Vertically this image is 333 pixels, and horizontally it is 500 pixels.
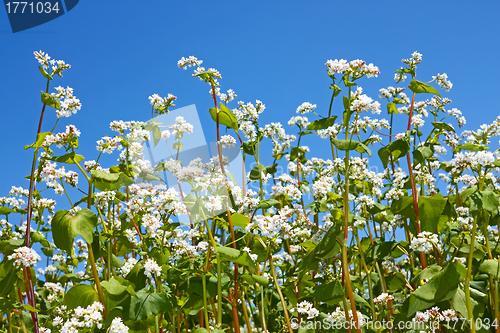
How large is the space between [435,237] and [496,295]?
0.66 metres

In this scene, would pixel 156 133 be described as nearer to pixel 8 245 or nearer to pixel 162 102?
pixel 162 102

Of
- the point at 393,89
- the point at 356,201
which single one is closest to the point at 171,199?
the point at 356,201

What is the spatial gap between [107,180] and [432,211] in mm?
2801

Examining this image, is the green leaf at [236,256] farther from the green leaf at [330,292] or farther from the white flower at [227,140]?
the white flower at [227,140]

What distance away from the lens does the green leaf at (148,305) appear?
9.38ft

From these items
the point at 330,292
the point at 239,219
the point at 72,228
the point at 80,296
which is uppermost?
the point at 239,219

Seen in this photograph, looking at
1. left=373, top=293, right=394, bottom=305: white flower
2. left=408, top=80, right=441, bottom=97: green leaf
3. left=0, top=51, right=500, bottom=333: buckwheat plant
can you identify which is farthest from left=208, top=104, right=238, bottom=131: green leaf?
left=373, top=293, right=394, bottom=305: white flower

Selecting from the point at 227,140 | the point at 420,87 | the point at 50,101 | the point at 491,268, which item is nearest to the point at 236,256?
the point at 227,140

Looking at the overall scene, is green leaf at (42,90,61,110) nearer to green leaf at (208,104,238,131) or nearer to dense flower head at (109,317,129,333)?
green leaf at (208,104,238,131)

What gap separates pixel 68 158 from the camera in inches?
123

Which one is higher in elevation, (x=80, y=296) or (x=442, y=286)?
(x=80, y=296)

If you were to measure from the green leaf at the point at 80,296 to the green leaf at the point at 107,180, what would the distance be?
84 centimetres

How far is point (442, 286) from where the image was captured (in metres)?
2.76

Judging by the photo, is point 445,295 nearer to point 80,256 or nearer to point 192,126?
point 192,126
